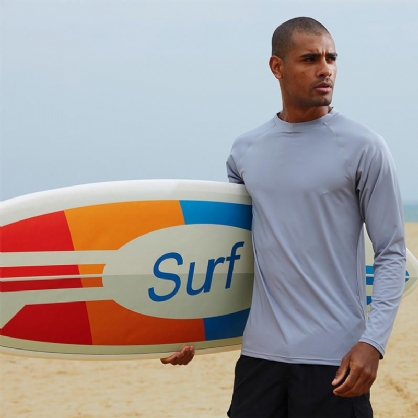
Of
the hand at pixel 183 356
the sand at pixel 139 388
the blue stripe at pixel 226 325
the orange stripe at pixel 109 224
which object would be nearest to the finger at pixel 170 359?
the hand at pixel 183 356

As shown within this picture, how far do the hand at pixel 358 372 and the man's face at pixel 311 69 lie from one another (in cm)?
77

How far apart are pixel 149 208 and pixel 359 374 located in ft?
3.59

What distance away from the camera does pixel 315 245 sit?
7.60 feet

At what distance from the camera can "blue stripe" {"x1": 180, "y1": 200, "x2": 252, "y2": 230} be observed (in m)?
2.77

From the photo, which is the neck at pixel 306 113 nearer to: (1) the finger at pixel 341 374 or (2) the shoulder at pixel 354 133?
(2) the shoulder at pixel 354 133

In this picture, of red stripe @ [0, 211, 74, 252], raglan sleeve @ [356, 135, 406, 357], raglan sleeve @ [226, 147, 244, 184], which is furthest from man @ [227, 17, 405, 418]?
red stripe @ [0, 211, 74, 252]

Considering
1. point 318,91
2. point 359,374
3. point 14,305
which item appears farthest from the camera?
point 14,305

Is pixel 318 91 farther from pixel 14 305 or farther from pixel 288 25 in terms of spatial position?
pixel 14 305

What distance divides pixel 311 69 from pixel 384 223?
1.74ft

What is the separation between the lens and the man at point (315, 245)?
2.21 metres

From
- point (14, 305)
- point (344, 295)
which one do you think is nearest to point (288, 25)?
point (344, 295)

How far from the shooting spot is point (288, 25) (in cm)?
238

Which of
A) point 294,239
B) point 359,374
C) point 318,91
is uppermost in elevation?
point 318,91

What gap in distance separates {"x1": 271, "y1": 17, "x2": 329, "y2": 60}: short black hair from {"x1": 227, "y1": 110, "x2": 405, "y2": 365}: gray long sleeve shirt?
0.24m
